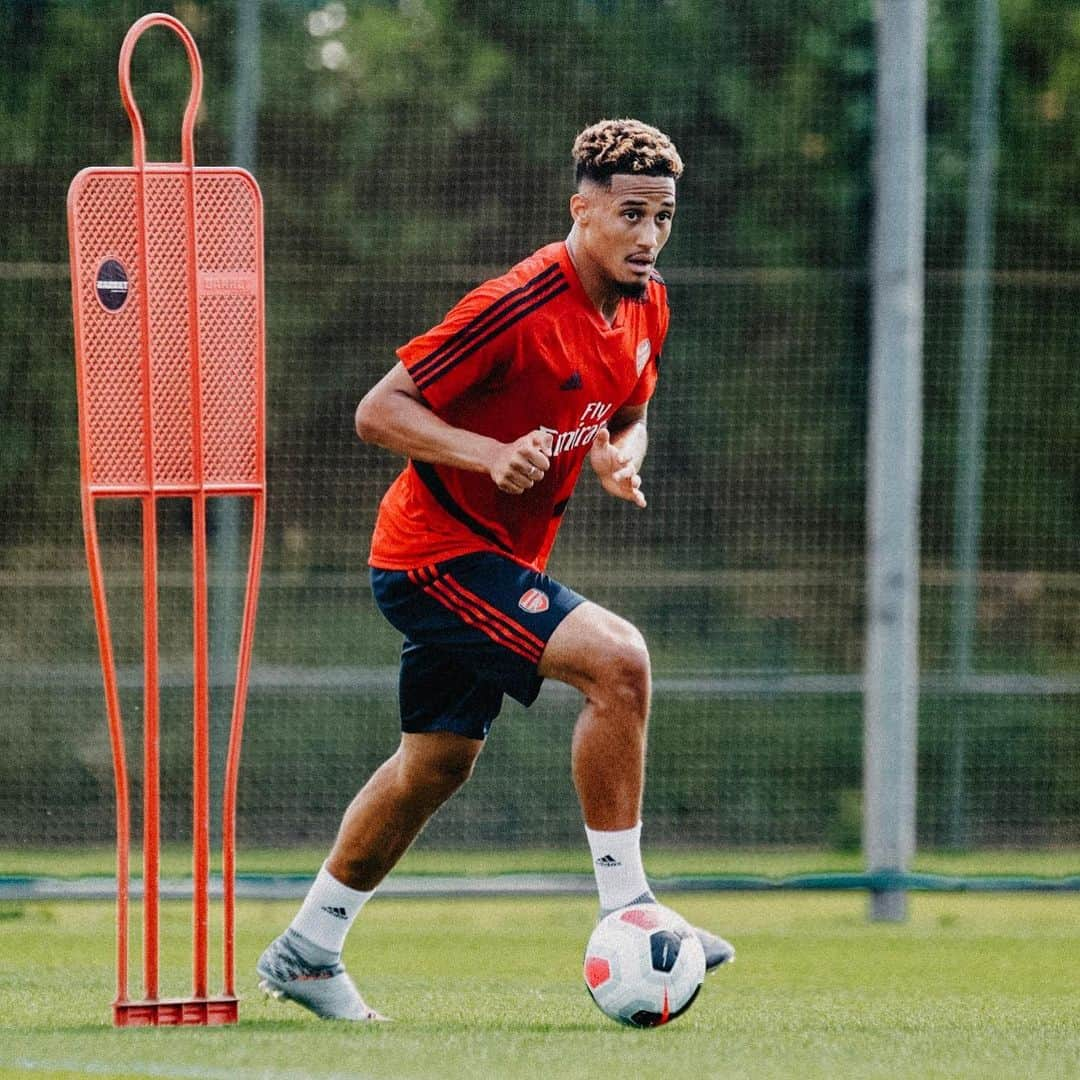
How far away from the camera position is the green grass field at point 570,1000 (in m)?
3.85

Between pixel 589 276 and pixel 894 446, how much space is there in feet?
10.7

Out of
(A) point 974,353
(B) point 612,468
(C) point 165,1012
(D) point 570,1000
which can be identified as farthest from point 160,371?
(A) point 974,353

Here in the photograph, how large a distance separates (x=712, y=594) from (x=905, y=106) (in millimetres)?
2036

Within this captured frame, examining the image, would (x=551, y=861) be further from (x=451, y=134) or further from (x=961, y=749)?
(x=451, y=134)

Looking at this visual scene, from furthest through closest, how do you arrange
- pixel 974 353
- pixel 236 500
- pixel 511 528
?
pixel 974 353 < pixel 236 500 < pixel 511 528

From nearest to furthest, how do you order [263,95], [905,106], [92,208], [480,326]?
[92,208] < [480,326] < [905,106] < [263,95]

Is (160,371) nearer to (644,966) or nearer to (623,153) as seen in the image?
(623,153)

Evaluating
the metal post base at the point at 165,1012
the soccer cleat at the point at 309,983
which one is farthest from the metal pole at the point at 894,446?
the metal post base at the point at 165,1012

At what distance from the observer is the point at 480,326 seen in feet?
15.0

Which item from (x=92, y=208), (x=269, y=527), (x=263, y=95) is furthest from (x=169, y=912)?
(x=92, y=208)

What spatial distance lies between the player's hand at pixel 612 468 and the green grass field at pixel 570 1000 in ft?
3.59

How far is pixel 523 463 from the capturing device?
427cm

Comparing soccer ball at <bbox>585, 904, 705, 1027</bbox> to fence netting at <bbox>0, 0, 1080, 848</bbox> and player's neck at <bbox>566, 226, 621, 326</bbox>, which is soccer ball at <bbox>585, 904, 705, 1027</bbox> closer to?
player's neck at <bbox>566, 226, 621, 326</bbox>

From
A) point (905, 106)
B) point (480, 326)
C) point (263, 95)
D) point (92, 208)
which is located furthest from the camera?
point (263, 95)
